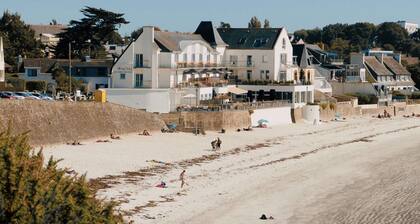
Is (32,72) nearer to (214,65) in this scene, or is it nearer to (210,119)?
(214,65)

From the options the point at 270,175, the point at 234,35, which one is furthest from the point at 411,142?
the point at 270,175

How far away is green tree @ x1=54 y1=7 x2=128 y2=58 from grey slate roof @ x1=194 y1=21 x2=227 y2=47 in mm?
11751

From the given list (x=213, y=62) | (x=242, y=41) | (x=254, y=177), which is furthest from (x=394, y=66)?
(x=254, y=177)

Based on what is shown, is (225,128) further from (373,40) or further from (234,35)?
(373,40)

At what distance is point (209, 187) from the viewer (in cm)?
2703

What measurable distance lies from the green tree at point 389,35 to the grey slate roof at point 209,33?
89617 mm

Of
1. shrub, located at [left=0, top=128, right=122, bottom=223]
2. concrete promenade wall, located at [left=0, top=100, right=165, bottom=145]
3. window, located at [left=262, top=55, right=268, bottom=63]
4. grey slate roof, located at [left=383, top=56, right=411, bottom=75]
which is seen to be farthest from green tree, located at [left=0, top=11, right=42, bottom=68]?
shrub, located at [left=0, top=128, right=122, bottom=223]

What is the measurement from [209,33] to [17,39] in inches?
1028

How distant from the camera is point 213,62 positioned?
5175 centimetres

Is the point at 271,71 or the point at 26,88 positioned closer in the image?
the point at 26,88

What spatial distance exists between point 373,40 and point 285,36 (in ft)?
304

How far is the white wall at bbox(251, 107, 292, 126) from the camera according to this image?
46.5 metres

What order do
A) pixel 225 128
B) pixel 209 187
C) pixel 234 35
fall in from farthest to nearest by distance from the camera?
1. pixel 234 35
2. pixel 225 128
3. pixel 209 187

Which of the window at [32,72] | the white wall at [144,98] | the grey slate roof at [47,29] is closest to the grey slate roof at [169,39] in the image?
the white wall at [144,98]
